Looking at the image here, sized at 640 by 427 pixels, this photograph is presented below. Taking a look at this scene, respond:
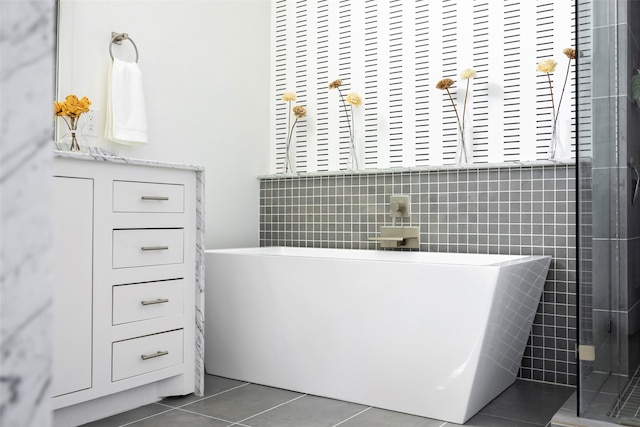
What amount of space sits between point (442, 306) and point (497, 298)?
0.20 m

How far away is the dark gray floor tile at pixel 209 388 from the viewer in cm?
241

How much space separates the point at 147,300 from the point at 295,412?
0.73m

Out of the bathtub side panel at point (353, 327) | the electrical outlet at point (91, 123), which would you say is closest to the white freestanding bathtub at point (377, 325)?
the bathtub side panel at point (353, 327)

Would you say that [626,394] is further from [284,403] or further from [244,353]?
[244,353]

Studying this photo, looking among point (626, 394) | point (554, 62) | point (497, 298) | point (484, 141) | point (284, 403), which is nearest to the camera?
point (626, 394)

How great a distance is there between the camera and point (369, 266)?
2.33 m

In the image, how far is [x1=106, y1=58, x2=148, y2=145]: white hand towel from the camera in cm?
268

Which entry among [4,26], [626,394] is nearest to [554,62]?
[626,394]

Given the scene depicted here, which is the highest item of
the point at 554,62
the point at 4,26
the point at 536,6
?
the point at 536,6

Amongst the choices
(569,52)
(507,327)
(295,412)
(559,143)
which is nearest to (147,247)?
(295,412)

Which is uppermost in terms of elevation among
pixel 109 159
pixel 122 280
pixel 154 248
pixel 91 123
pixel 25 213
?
pixel 91 123

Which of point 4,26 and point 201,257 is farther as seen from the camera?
point 201,257

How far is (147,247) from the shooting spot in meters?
2.27

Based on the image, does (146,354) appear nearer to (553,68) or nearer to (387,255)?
(387,255)
